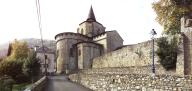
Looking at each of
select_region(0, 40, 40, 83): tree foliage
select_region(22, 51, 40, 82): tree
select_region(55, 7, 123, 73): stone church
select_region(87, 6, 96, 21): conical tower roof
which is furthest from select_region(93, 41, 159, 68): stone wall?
select_region(87, 6, 96, 21): conical tower roof

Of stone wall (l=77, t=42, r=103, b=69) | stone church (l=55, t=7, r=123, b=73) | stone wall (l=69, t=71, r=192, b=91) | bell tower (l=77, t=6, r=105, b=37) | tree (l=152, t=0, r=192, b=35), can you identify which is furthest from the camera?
bell tower (l=77, t=6, r=105, b=37)

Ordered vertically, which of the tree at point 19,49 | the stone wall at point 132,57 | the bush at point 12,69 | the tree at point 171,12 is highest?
the tree at point 171,12

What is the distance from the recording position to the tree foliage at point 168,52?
1112 inches

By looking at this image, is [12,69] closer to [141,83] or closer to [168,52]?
[168,52]

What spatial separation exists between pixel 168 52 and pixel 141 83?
11.9 meters

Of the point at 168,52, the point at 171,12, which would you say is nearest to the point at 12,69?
the point at 171,12

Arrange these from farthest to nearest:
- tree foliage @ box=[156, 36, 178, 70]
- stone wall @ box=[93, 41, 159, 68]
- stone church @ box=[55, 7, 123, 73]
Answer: stone church @ box=[55, 7, 123, 73], stone wall @ box=[93, 41, 159, 68], tree foliage @ box=[156, 36, 178, 70]

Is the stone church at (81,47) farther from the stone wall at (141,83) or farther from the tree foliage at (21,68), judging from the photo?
the stone wall at (141,83)

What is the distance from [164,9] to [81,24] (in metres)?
53.9

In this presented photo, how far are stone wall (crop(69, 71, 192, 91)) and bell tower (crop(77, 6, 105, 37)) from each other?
201 feet

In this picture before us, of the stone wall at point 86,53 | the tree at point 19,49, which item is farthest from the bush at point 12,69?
the tree at point 19,49

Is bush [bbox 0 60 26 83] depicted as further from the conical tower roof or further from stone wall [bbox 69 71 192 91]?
the conical tower roof

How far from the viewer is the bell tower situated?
283 ft

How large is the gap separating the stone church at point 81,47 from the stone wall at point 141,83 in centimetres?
4766
